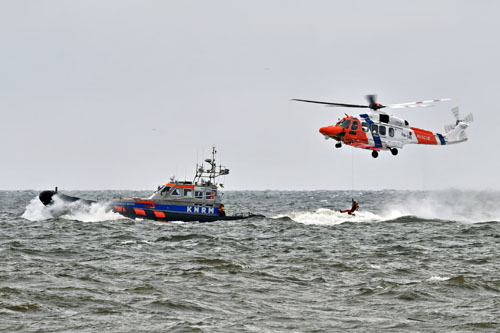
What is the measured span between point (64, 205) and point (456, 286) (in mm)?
31344

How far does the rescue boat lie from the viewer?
40.1m

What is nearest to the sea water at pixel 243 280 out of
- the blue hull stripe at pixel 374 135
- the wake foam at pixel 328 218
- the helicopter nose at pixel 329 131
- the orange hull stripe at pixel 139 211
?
the orange hull stripe at pixel 139 211

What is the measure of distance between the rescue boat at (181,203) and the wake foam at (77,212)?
69cm

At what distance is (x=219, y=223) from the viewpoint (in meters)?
41.0

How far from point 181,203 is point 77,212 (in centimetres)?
836

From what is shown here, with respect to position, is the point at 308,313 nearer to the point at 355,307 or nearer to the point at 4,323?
the point at 355,307

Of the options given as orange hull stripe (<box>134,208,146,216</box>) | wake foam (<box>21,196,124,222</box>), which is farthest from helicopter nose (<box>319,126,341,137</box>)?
wake foam (<box>21,196,124,222</box>)

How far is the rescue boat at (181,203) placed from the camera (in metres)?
40.1

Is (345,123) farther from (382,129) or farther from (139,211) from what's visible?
(139,211)

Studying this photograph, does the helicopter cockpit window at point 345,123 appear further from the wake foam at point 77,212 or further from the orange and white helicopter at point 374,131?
the wake foam at point 77,212

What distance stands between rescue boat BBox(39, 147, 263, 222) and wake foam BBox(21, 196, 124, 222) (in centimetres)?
69

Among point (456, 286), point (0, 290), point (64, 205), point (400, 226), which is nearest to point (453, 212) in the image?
point (400, 226)

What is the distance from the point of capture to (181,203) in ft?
132

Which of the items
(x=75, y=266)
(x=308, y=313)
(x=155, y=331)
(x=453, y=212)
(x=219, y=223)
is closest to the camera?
(x=155, y=331)
